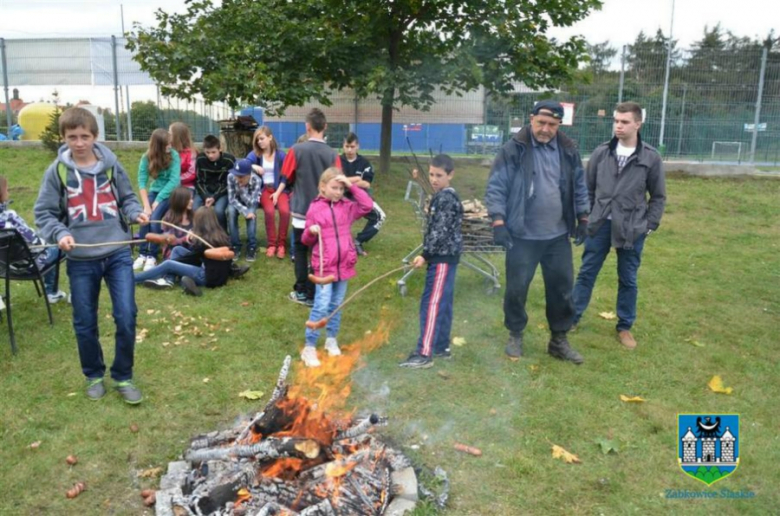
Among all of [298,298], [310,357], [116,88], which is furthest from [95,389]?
[116,88]

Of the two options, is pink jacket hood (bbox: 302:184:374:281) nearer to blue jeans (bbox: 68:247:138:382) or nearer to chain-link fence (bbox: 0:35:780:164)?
blue jeans (bbox: 68:247:138:382)

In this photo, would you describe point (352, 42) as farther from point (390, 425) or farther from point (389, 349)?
point (390, 425)

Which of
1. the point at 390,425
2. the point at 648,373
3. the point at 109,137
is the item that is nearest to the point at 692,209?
the point at 648,373

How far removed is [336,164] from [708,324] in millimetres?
4121

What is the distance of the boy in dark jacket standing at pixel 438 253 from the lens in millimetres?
4992

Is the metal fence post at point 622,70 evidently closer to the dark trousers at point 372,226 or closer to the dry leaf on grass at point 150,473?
the dark trousers at point 372,226

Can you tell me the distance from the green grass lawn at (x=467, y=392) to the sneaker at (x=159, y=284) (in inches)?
8.7

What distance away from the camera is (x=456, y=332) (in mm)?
5918

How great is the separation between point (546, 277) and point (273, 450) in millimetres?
2864

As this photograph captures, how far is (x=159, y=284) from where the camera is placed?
6.94 m

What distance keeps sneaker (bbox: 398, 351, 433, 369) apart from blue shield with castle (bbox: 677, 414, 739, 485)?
1.88 meters

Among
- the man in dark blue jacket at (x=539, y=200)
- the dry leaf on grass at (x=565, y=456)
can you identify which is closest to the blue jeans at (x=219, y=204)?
the man in dark blue jacket at (x=539, y=200)

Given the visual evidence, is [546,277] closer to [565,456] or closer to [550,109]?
[550,109]

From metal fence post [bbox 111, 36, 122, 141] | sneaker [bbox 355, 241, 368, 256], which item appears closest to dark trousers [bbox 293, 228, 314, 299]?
sneaker [bbox 355, 241, 368, 256]
